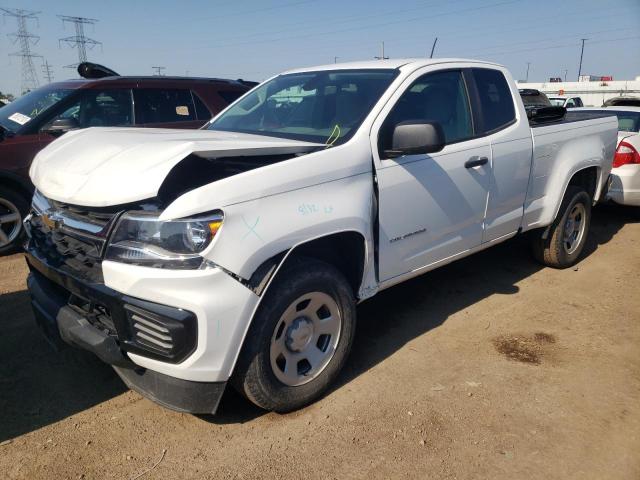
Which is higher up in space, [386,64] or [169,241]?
[386,64]

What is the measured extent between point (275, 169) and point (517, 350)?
2.26 meters

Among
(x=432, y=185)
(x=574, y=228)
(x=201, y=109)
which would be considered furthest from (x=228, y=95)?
(x=574, y=228)

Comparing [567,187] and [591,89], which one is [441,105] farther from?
[591,89]

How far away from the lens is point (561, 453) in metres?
2.56

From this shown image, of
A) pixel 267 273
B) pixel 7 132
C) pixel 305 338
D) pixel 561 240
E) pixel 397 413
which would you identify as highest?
pixel 7 132

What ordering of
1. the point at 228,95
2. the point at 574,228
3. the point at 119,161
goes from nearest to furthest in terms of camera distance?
the point at 119,161 → the point at 574,228 → the point at 228,95

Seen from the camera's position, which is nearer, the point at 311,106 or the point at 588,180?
the point at 311,106

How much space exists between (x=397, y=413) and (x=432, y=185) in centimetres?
147

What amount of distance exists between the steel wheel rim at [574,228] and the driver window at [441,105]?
78.0 inches

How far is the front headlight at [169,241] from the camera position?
7.45ft

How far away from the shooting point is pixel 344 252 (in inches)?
121

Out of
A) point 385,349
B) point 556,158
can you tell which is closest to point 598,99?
point 556,158

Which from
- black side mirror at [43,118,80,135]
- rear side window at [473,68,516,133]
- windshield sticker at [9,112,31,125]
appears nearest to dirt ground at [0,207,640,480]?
rear side window at [473,68,516,133]

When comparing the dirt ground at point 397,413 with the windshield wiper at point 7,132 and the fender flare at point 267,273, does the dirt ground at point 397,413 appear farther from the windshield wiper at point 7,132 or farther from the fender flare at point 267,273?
the windshield wiper at point 7,132
